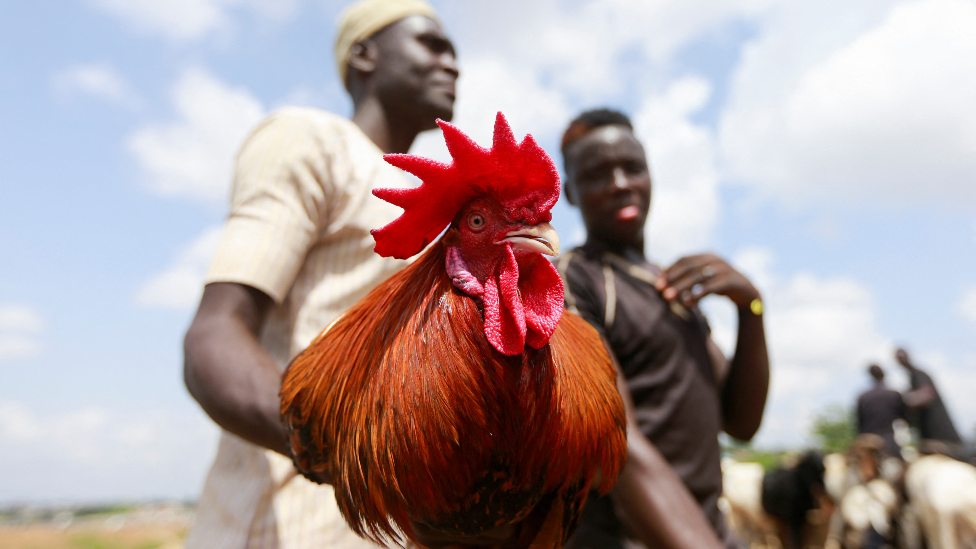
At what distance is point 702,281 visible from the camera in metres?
2.29

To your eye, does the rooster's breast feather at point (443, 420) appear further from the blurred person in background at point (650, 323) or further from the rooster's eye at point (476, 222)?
the blurred person in background at point (650, 323)

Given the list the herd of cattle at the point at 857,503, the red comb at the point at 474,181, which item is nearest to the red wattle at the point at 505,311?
the red comb at the point at 474,181

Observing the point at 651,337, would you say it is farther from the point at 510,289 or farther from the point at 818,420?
the point at 818,420

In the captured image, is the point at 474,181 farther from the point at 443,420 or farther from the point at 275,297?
the point at 275,297

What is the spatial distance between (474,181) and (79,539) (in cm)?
1133

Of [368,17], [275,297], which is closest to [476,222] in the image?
[275,297]

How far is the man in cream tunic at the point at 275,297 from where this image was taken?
1.25 m

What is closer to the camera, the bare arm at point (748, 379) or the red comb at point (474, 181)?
the red comb at point (474, 181)

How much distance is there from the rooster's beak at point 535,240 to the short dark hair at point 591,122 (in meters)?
1.58

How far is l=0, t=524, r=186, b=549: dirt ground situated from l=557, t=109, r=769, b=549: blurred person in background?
24.9 ft

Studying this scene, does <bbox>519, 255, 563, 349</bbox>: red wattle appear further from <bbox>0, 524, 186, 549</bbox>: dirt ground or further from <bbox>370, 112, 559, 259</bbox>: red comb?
<bbox>0, 524, 186, 549</bbox>: dirt ground

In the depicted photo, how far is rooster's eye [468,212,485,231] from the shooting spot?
1.11 m

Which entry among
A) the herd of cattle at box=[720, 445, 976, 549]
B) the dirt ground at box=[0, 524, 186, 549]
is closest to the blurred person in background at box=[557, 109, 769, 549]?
the herd of cattle at box=[720, 445, 976, 549]

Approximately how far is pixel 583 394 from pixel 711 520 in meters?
1.39
